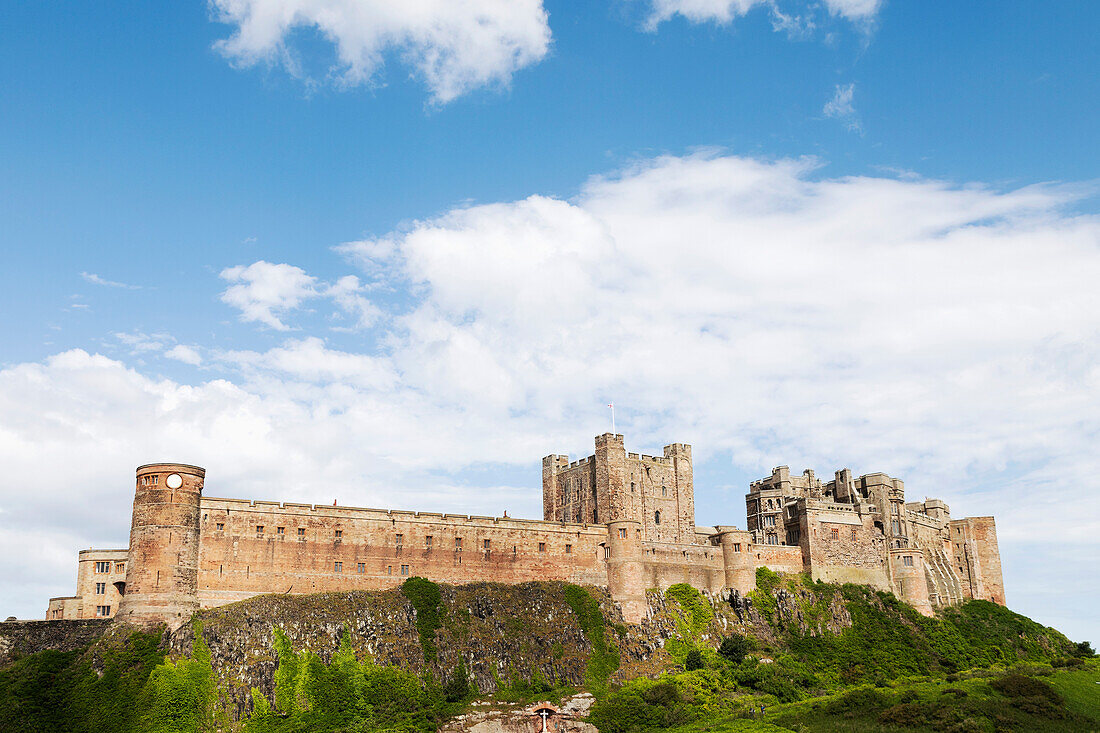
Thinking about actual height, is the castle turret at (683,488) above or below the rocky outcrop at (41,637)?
above

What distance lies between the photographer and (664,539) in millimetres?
103312

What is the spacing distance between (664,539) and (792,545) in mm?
13510

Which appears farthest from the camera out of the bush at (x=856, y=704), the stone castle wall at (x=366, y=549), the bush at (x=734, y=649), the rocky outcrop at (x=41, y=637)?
the bush at (x=734, y=649)

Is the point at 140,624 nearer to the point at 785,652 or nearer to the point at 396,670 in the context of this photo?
the point at 396,670

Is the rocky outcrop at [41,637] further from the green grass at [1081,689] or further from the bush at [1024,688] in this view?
the green grass at [1081,689]

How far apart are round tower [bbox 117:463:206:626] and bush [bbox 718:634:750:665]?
143 ft

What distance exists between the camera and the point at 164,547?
75625mm

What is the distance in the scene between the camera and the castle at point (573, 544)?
7725 centimetres

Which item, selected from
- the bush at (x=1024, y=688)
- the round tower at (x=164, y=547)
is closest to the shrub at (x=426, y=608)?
the round tower at (x=164, y=547)

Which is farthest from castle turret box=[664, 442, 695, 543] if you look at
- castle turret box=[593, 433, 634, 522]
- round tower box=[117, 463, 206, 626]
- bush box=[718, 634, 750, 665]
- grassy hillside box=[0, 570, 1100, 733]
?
round tower box=[117, 463, 206, 626]

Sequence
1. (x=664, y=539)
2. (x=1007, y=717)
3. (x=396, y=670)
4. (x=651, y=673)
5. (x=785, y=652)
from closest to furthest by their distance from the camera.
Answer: (x=1007, y=717), (x=396, y=670), (x=651, y=673), (x=785, y=652), (x=664, y=539)

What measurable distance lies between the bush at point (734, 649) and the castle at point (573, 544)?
7.61m

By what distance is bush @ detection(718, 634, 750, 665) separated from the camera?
282 ft

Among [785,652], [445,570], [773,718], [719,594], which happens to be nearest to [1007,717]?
[773,718]
